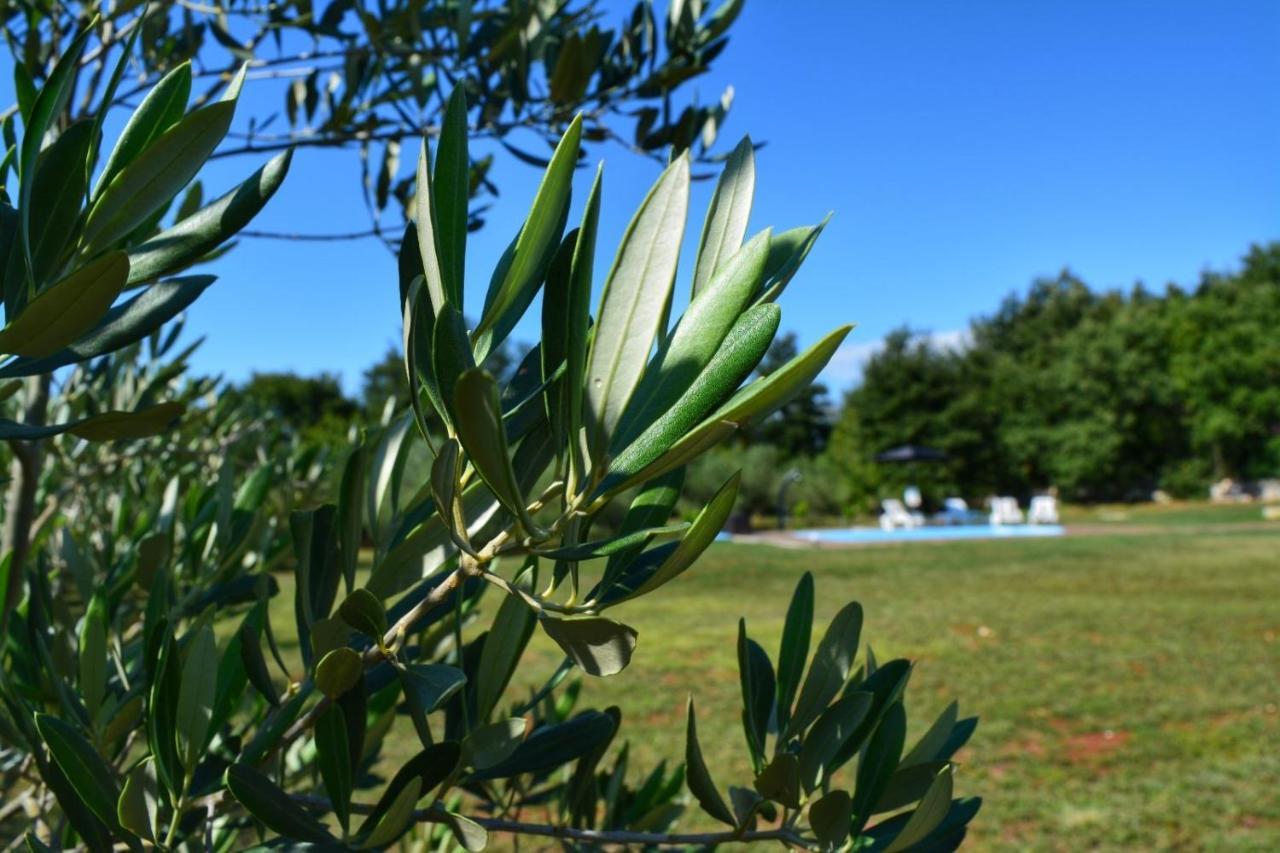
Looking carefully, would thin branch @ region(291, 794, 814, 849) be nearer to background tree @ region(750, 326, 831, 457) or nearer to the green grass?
the green grass

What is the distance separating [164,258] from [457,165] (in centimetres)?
27

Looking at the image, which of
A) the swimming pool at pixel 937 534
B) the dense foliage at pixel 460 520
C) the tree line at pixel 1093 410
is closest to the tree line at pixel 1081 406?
the tree line at pixel 1093 410

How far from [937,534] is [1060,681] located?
59.8 ft

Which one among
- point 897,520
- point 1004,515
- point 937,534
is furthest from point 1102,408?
point 937,534

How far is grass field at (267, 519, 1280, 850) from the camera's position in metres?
5.27

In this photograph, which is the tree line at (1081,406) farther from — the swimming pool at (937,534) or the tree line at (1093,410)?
the swimming pool at (937,534)

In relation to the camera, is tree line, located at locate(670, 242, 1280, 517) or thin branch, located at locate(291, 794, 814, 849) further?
tree line, located at locate(670, 242, 1280, 517)

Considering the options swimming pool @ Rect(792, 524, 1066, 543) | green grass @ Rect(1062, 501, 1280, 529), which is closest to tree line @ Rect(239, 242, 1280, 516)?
green grass @ Rect(1062, 501, 1280, 529)

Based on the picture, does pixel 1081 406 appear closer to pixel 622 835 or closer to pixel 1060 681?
pixel 1060 681

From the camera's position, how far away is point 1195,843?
480 centimetres

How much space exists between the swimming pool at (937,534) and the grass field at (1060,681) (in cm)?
741

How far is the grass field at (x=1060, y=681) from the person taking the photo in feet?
17.3

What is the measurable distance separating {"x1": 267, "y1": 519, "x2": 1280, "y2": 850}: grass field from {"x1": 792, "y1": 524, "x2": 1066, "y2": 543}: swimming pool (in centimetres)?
741

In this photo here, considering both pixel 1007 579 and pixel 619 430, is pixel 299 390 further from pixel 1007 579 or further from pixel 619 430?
pixel 619 430
